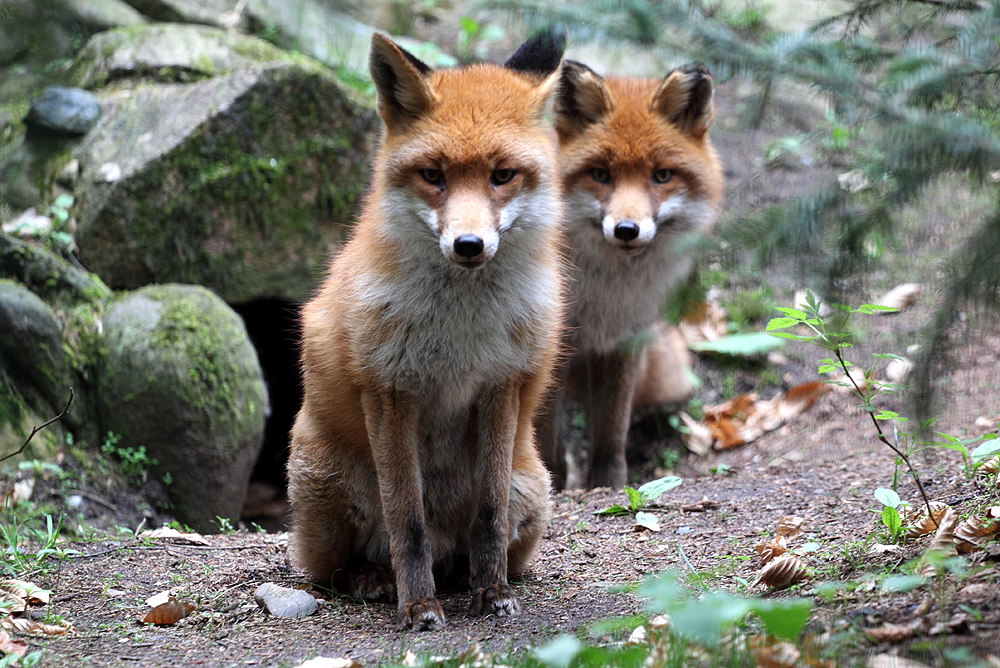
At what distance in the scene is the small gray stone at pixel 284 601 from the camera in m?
3.48

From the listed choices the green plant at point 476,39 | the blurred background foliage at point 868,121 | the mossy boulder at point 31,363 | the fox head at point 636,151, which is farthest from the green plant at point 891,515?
the green plant at point 476,39

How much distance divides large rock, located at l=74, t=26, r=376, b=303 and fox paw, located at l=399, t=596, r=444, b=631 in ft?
12.4

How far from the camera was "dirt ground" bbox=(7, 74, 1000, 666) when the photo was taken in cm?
257

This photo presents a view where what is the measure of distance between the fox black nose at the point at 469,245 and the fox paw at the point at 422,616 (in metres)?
1.42

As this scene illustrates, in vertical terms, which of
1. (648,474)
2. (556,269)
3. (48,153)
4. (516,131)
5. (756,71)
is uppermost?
(756,71)

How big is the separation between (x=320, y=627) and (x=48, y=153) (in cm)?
230

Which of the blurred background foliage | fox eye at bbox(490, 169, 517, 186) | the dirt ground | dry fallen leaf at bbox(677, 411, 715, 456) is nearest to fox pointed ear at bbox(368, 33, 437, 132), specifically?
fox eye at bbox(490, 169, 517, 186)

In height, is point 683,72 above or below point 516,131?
above

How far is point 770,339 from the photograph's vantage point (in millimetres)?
7129

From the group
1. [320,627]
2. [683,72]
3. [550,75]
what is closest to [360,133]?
[683,72]

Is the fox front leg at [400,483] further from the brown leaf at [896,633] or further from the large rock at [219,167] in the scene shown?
the large rock at [219,167]

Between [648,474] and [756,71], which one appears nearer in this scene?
Answer: [756,71]

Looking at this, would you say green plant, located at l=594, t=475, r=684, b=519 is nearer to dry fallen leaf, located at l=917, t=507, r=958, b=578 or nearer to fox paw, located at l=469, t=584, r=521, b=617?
fox paw, located at l=469, t=584, r=521, b=617

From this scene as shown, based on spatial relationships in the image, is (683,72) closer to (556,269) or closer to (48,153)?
(556,269)
